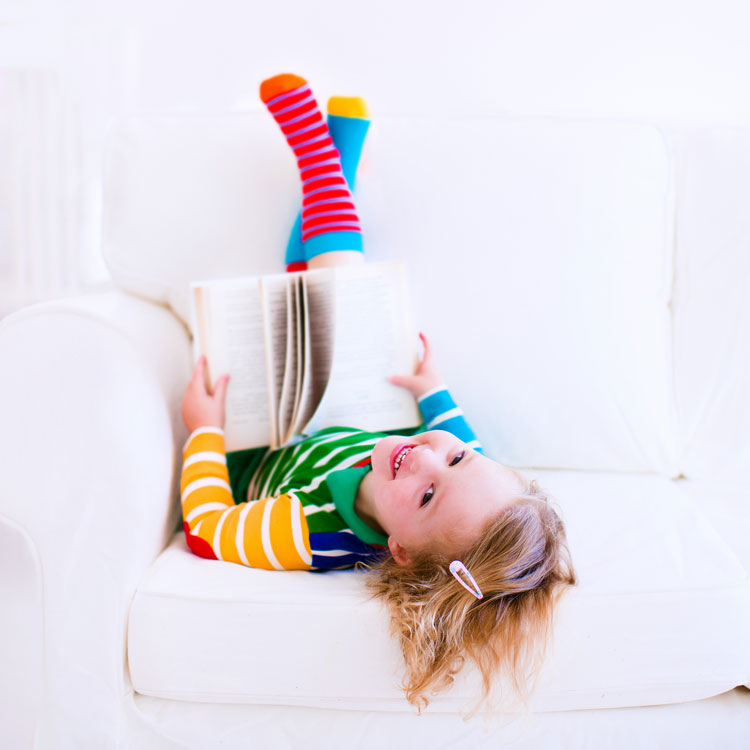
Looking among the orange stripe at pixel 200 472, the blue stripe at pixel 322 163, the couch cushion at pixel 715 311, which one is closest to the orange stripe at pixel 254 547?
the orange stripe at pixel 200 472

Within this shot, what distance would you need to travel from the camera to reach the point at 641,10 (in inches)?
59.0

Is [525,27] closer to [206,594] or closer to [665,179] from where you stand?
[665,179]

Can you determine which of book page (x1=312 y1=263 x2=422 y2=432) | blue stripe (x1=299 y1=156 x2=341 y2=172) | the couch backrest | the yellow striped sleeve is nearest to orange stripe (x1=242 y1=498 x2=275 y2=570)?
the yellow striped sleeve

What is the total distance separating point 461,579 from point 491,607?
49 millimetres

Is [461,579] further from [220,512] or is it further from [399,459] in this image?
[220,512]

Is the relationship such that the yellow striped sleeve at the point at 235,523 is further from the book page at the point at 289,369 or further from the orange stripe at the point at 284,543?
the book page at the point at 289,369

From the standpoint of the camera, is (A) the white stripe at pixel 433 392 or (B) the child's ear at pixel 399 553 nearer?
(B) the child's ear at pixel 399 553

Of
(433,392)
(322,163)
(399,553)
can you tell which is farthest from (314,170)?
(399,553)

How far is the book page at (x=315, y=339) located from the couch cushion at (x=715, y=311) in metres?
0.64

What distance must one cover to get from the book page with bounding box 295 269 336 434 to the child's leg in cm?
14

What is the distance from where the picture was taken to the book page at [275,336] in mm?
964

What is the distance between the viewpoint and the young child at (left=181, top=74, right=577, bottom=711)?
0.71 metres

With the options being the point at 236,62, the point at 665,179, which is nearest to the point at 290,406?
the point at 665,179

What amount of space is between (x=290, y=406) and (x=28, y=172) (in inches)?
51.9
